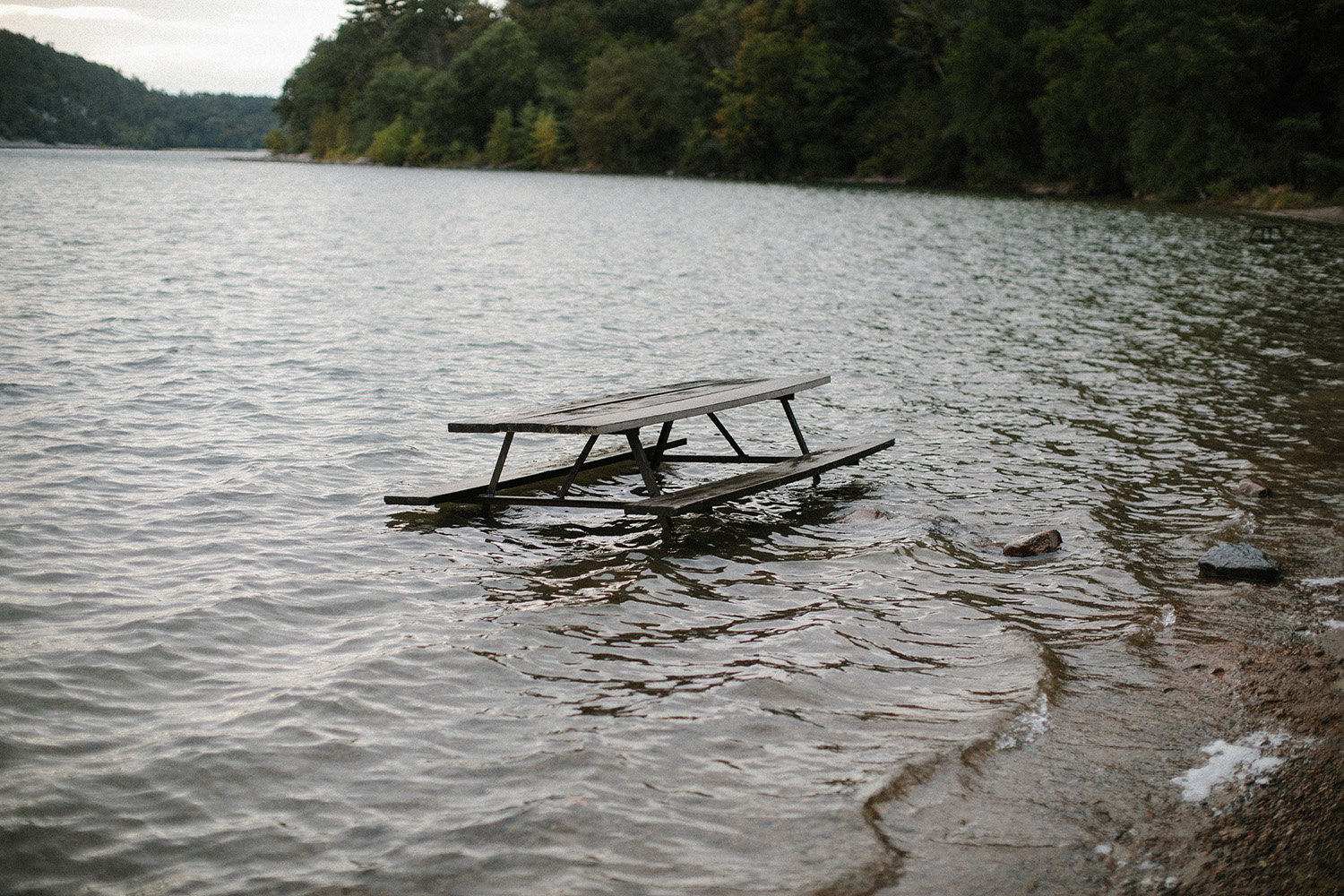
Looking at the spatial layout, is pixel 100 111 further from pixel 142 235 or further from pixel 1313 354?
pixel 1313 354

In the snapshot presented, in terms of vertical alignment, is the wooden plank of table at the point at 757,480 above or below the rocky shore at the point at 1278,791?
above

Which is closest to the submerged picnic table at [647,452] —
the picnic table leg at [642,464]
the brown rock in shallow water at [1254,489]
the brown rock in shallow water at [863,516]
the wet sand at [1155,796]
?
the picnic table leg at [642,464]

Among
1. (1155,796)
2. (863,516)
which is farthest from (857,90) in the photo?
(1155,796)

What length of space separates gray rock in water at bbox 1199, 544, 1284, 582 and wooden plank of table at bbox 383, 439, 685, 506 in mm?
4658

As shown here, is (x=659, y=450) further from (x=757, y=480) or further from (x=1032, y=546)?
(x=1032, y=546)

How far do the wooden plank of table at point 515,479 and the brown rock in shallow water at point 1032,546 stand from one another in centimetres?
354

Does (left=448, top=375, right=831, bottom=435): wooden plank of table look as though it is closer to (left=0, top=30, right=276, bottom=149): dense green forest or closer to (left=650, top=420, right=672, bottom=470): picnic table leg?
(left=650, top=420, right=672, bottom=470): picnic table leg

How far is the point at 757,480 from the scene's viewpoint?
7.79m

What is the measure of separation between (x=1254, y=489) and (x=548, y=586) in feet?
19.3

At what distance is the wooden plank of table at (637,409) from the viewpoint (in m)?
6.82

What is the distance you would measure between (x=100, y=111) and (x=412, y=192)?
169123 millimetres

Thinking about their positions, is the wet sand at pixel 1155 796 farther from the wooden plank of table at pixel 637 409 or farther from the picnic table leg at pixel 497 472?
the picnic table leg at pixel 497 472

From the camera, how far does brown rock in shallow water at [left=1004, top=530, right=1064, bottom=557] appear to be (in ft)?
22.6

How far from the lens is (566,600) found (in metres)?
6.03
